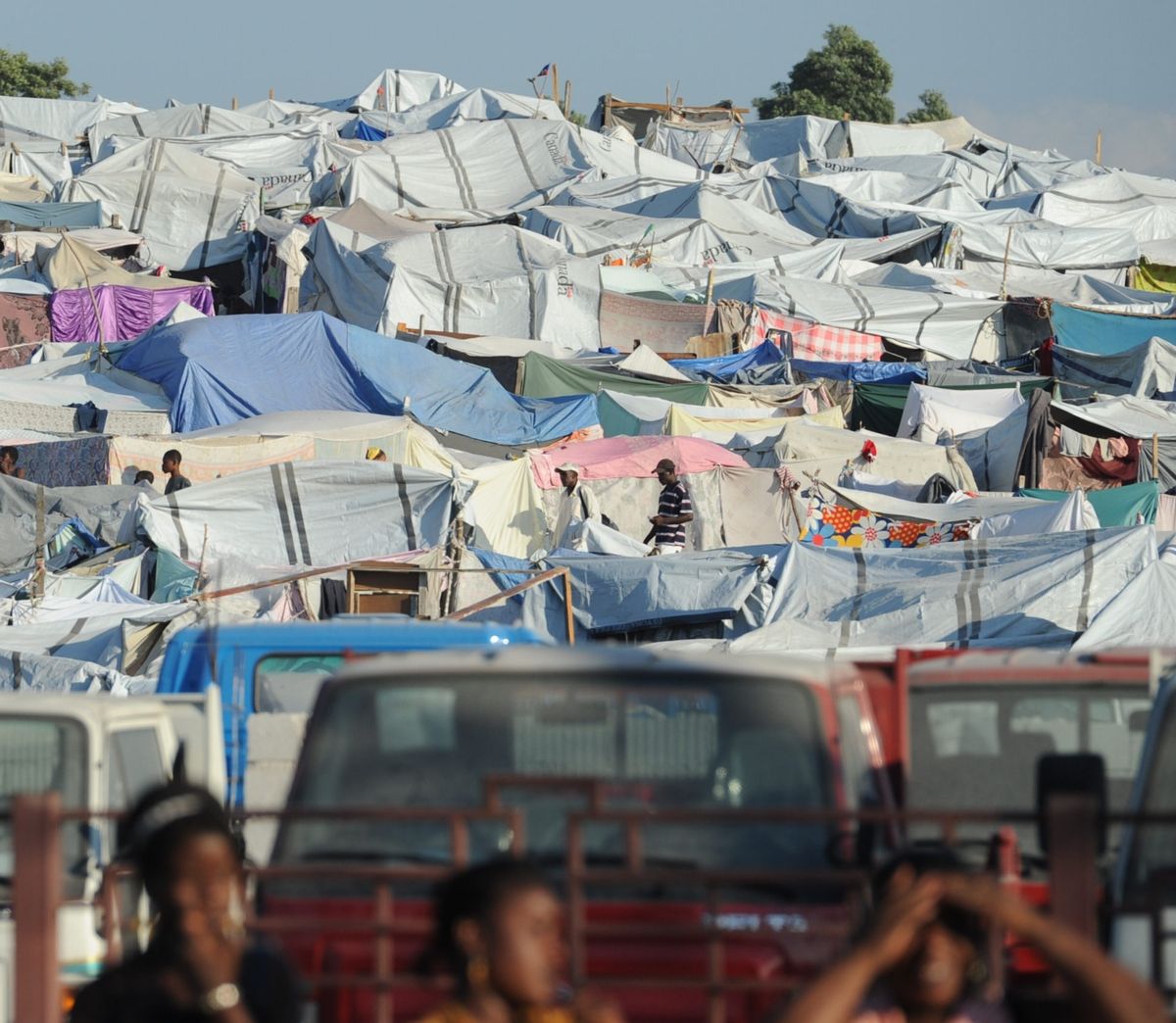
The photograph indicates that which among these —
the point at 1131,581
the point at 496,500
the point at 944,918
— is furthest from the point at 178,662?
the point at 496,500

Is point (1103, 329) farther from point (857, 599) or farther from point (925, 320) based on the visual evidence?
point (857, 599)

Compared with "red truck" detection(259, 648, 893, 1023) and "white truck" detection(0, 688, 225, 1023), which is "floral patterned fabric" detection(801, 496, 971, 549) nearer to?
"white truck" detection(0, 688, 225, 1023)

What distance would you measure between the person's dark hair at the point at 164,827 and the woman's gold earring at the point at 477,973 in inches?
24.8

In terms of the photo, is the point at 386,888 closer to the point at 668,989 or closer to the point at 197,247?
the point at 668,989

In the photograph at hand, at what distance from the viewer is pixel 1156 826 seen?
14.8 feet

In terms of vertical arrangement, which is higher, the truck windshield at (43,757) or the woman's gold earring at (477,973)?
the truck windshield at (43,757)

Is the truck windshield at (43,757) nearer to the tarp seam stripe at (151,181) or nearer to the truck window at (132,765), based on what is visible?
the truck window at (132,765)

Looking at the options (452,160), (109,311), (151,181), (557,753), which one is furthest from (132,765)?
(452,160)

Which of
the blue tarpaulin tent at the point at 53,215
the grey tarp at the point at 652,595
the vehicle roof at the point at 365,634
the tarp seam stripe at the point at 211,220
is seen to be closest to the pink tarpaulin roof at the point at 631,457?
the grey tarp at the point at 652,595

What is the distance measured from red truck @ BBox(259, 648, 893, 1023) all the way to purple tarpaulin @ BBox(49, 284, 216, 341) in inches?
1133

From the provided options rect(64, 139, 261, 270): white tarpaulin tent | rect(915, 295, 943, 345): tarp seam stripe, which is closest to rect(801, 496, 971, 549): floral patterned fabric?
rect(915, 295, 943, 345): tarp seam stripe

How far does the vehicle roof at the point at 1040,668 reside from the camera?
5.73 m

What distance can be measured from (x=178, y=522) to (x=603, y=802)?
514 inches

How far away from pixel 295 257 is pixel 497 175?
42.7 feet
